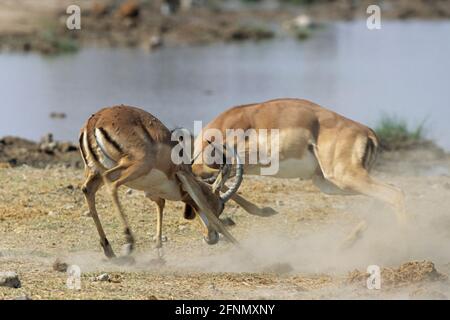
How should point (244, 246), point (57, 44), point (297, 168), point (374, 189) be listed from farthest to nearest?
point (57, 44) < point (297, 168) < point (244, 246) < point (374, 189)

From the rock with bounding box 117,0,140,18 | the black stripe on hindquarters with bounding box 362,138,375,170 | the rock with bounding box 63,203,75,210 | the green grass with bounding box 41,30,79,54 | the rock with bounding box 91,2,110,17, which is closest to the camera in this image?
the black stripe on hindquarters with bounding box 362,138,375,170

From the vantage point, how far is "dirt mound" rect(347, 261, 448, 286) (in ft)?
25.7

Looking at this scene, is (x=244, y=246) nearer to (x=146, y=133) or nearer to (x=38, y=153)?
(x=146, y=133)

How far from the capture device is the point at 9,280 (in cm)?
750

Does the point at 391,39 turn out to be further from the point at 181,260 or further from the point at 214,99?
the point at 181,260

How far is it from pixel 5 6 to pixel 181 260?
67.7ft

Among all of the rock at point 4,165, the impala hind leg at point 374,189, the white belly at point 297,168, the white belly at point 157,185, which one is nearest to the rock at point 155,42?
the rock at point 4,165

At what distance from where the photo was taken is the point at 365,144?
9867 millimetres

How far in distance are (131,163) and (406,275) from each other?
230 centimetres

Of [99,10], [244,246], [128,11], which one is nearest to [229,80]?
[128,11]

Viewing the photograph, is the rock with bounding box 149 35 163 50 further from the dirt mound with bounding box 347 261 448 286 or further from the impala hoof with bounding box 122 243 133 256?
the dirt mound with bounding box 347 261 448 286

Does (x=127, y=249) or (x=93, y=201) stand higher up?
(x=93, y=201)

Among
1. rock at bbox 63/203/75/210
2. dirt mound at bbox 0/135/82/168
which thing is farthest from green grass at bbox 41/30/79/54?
rock at bbox 63/203/75/210

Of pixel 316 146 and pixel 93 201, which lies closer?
pixel 93 201
